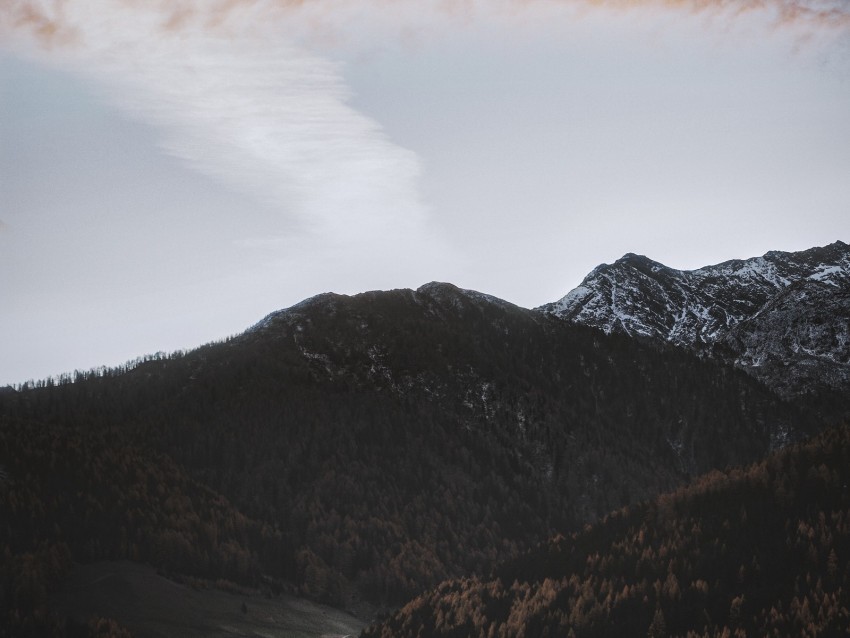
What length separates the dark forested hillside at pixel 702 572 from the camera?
130375 millimetres

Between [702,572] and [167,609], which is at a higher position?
[167,609]

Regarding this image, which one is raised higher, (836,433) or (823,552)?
(836,433)

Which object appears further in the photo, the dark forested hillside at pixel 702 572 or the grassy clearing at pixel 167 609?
the grassy clearing at pixel 167 609

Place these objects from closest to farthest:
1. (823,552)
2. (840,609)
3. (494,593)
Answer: (840,609) → (823,552) → (494,593)

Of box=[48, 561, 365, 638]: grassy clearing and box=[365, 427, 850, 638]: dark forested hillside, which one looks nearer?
box=[365, 427, 850, 638]: dark forested hillside

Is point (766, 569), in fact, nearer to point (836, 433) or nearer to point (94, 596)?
point (836, 433)

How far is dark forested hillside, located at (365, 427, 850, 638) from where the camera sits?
130m

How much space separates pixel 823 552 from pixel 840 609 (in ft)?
58.8

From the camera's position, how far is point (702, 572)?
5792 inches

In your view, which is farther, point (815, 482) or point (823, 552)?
point (815, 482)

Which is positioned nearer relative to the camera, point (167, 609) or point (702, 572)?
point (702, 572)

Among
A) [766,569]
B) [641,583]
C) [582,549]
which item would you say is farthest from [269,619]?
[766,569]

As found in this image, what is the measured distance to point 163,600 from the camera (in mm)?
180500

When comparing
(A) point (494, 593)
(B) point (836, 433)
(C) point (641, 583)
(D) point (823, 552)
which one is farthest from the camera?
(A) point (494, 593)
